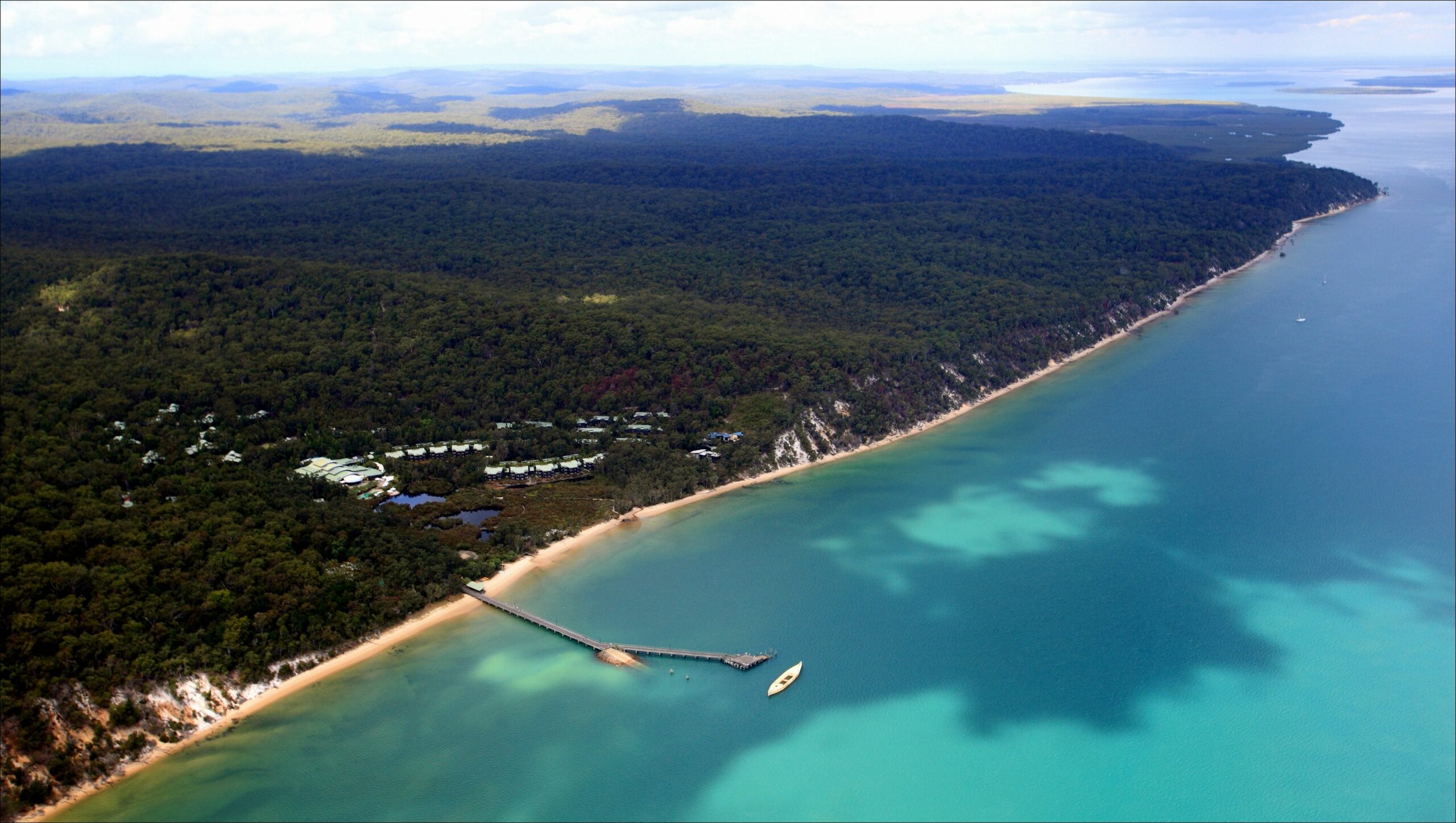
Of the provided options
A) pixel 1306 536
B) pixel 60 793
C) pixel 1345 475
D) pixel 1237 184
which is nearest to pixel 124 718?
pixel 60 793

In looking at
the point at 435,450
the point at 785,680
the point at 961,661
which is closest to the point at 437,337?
the point at 435,450

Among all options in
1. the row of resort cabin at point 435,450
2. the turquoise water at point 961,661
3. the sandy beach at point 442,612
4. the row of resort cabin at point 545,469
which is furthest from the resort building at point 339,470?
the turquoise water at point 961,661

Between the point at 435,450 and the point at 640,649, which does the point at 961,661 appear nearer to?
the point at 640,649

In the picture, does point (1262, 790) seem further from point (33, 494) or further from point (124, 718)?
point (33, 494)

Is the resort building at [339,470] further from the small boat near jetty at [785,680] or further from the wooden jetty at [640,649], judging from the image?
the small boat near jetty at [785,680]

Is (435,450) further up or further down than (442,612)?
further up

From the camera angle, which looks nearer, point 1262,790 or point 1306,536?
point 1262,790
